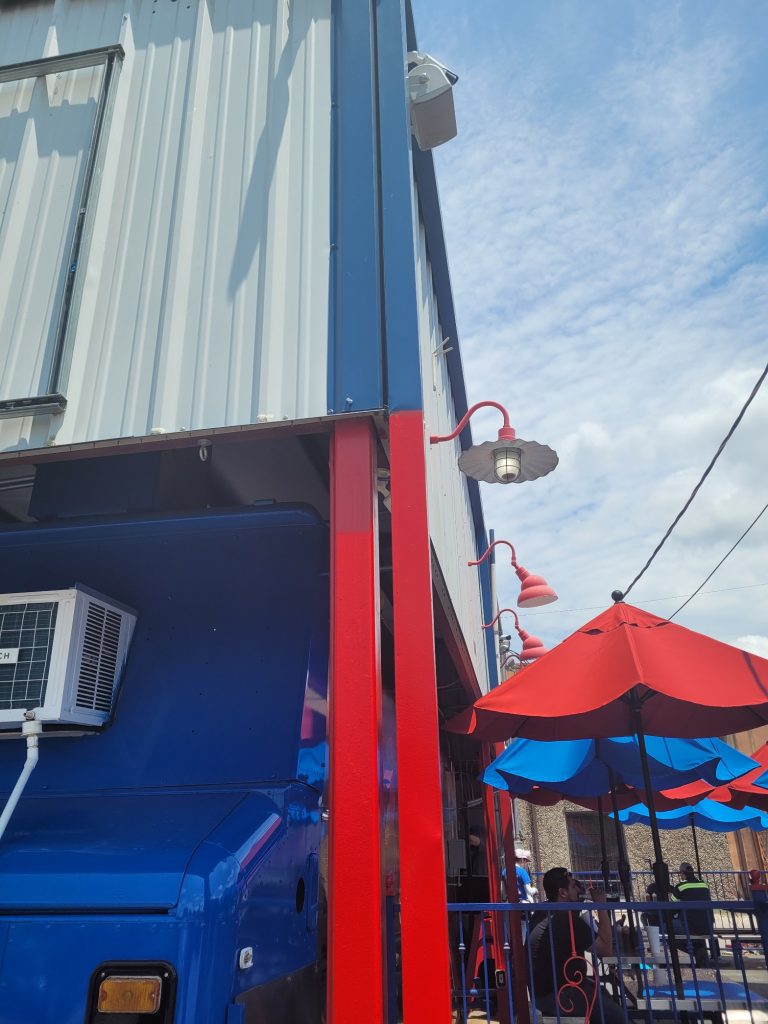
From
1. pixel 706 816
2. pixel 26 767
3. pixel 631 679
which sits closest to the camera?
pixel 26 767

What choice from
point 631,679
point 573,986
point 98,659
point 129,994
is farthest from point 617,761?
point 129,994

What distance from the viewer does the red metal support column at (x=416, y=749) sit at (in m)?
2.53

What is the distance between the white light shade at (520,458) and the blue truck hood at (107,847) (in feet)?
8.99

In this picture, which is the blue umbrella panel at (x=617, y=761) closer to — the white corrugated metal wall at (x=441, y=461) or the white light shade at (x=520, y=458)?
the white corrugated metal wall at (x=441, y=461)

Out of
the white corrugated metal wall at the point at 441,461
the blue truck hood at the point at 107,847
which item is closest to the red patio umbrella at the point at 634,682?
the white corrugated metal wall at the point at 441,461

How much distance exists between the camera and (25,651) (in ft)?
11.0

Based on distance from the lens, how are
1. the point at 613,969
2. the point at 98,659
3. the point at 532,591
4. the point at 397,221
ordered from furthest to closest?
the point at 532,591
the point at 613,969
the point at 397,221
the point at 98,659

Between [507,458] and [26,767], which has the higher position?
[507,458]

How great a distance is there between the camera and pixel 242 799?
3021 mm

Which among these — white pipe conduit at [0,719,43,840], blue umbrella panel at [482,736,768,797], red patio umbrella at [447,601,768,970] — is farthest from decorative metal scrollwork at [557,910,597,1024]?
white pipe conduit at [0,719,43,840]

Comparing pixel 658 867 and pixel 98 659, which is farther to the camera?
pixel 658 867

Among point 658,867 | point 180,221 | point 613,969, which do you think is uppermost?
point 180,221

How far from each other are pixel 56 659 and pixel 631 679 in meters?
2.77

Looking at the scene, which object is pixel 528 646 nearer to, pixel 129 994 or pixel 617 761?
pixel 617 761
